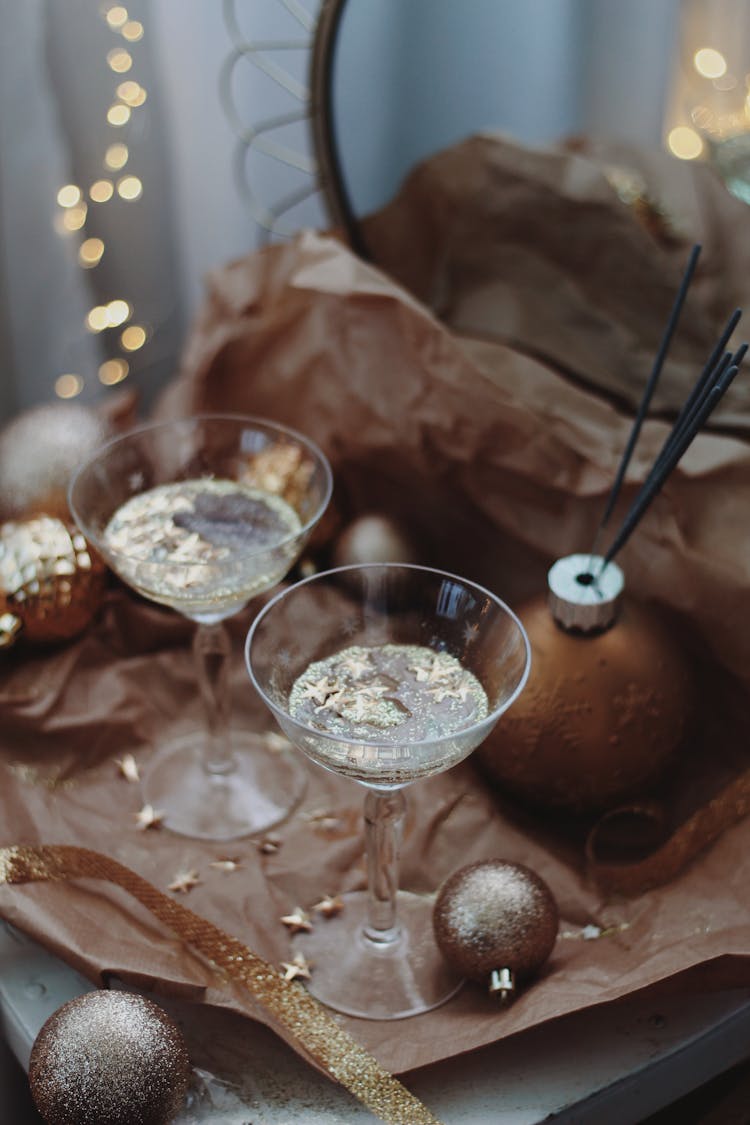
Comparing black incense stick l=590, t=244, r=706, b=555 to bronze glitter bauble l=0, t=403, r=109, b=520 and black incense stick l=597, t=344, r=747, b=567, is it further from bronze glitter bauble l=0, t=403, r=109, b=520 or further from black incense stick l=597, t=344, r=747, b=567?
bronze glitter bauble l=0, t=403, r=109, b=520

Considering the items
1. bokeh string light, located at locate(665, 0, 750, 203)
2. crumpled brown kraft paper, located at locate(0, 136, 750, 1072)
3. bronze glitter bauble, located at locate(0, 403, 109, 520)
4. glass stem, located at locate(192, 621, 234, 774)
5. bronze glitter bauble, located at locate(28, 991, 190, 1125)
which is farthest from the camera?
bokeh string light, located at locate(665, 0, 750, 203)

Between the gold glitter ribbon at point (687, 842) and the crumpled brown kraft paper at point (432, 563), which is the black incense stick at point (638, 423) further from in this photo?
the gold glitter ribbon at point (687, 842)

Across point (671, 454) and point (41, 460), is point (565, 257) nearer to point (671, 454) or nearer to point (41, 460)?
point (671, 454)

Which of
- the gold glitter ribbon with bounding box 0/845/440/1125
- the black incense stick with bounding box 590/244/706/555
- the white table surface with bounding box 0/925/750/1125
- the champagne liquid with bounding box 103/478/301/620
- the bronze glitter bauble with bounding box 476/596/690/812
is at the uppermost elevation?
the black incense stick with bounding box 590/244/706/555

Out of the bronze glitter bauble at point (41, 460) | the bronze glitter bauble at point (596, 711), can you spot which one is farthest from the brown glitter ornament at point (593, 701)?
the bronze glitter bauble at point (41, 460)

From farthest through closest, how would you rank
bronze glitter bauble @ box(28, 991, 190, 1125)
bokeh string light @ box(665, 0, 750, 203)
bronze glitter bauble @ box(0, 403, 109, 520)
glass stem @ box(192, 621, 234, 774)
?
bokeh string light @ box(665, 0, 750, 203) < bronze glitter bauble @ box(0, 403, 109, 520) < glass stem @ box(192, 621, 234, 774) < bronze glitter bauble @ box(28, 991, 190, 1125)

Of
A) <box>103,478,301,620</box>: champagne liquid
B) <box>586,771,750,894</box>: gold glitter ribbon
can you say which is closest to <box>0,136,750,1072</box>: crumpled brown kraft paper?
<box>586,771,750,894</box>: gold glitter ribbon

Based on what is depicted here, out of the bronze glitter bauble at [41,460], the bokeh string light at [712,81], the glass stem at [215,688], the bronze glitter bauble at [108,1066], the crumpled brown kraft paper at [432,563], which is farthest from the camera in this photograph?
the bokeh string light at [712,81]
